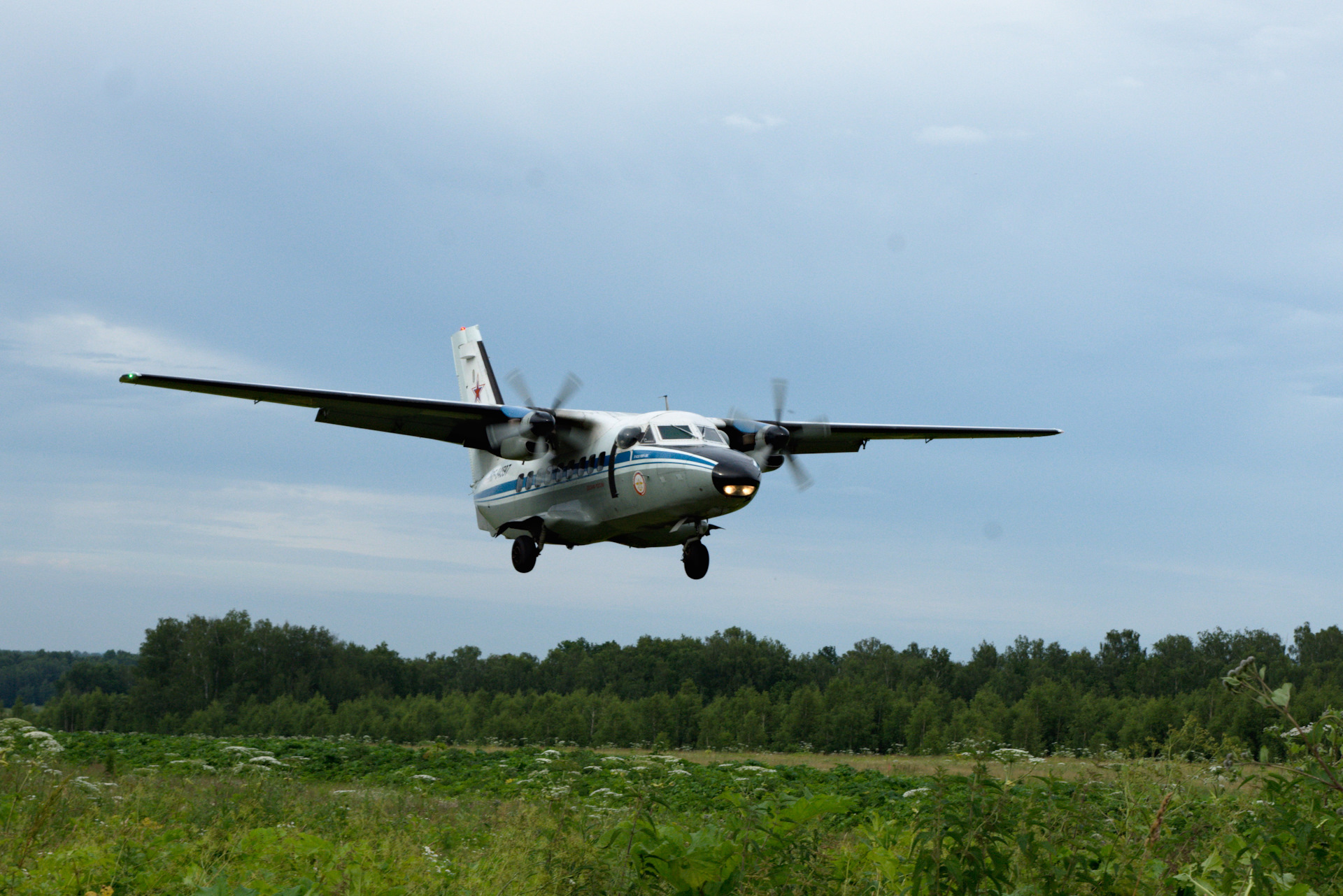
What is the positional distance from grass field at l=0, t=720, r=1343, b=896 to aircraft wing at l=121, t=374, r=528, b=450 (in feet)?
33.0

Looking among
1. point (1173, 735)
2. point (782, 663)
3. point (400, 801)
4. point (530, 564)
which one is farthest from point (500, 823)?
point (782, 663)

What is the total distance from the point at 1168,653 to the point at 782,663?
98.1ft

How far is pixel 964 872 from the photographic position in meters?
3.72

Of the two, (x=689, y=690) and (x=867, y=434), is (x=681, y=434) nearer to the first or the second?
(x=867, y=434)

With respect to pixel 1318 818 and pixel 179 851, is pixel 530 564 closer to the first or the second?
pixel 179 851

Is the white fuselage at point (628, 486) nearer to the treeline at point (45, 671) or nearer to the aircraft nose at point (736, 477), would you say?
Result: the aircraft nose at point (736, 477)

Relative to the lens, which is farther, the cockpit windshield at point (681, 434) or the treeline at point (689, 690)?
the treeline at point (689, 690)

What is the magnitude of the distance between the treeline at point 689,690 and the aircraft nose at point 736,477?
111ft

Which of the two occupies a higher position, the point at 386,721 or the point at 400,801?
the point at 400,801

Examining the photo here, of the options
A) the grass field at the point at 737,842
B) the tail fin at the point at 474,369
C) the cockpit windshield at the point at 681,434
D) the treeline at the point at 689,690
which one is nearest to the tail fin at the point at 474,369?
the tail fin at the point at 474,369

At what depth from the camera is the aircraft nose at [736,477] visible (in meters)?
19.7

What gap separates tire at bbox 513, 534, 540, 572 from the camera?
78.1 ft

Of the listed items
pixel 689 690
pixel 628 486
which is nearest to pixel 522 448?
pixel 628 486

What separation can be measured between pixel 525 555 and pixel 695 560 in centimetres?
416
